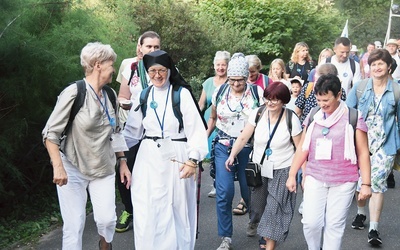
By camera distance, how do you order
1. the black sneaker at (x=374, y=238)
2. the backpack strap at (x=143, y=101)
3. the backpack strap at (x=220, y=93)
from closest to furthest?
the backpack strap at (x=143, y=101)
the black sneaker at (x=374, y=238)
the backpack strap at (x=220, y=93)

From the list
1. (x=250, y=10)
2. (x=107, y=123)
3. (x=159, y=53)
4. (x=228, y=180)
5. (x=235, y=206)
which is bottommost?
(x=235, y=206)

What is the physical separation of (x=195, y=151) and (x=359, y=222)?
276 cm

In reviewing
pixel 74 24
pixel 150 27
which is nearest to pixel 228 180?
pixel 74 24

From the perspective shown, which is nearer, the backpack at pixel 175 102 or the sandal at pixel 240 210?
the backpack at pixel 175 102

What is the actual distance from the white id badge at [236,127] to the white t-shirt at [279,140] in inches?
17.8

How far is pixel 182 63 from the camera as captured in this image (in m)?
15.0

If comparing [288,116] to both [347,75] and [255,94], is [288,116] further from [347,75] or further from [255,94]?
[347,75]

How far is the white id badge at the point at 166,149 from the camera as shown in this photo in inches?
207

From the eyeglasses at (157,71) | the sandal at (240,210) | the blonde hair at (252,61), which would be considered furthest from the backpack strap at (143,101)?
the sandal at (240,210)

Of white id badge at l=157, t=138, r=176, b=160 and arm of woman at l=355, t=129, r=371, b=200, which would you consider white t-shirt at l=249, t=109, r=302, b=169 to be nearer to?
arm of woman at l=355, t=129, r=371, b=200

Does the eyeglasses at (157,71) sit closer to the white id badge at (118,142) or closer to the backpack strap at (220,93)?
the white id badge at (118,142)

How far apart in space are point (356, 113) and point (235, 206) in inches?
130

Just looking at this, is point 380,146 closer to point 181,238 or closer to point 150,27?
point 181,238

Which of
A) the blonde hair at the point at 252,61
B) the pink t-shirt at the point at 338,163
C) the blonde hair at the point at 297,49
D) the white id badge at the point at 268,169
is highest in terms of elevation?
the blonde hair at the point at 297,49
